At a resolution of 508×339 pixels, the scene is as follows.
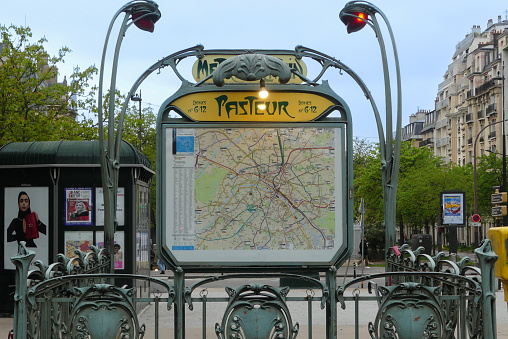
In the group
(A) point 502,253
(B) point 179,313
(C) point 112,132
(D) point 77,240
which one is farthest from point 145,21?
(A) point 502,253

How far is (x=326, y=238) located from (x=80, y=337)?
11.3 feet

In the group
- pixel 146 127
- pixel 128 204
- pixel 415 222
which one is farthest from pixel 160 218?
pixel 415 222

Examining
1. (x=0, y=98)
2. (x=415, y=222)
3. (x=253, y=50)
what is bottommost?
(x=415, y=222)

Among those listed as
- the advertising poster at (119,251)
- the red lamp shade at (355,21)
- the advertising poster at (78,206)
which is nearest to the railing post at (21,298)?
the red lamp shade at (355,21)

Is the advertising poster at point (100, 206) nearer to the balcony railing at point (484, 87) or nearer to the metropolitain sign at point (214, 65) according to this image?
the metropolitain sign at point (214, 65)

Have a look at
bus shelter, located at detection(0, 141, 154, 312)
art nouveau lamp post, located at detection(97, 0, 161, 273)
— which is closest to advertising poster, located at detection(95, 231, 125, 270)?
bus shelter, located at detection(0, 141, 154, 312)

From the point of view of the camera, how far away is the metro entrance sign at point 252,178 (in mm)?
8812

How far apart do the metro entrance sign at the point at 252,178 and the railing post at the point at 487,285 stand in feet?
8.00

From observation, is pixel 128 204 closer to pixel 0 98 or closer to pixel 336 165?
pixel 336 165

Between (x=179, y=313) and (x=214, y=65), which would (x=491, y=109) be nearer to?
(x=214, y=65)

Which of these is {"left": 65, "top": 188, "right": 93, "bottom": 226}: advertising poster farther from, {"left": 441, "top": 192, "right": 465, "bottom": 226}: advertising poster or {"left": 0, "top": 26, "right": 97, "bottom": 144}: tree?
{"left": 441, "top": 192, "right": 465, "bottom": 226}: advertising poster

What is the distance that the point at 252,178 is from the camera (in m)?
8.95

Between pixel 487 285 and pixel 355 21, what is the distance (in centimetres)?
600

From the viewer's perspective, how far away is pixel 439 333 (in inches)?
264
